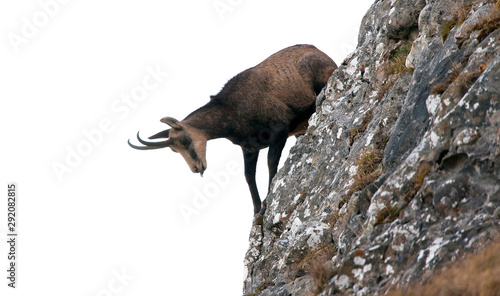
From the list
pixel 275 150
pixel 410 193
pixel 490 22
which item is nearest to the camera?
pixel 410 193

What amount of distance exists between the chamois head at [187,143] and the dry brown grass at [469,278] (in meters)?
8.45

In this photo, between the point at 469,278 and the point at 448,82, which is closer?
the point at 469,278

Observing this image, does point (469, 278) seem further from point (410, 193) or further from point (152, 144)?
point (152, 144)

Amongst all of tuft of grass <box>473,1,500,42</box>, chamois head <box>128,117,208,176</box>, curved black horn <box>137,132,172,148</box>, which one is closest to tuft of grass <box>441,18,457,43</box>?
tuft of grass <box>473,1,500,42</box>

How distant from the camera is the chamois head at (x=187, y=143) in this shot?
12.2m

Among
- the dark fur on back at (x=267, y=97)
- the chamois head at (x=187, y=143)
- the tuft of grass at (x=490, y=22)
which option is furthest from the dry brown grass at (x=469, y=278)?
the chamois head at (x=187, y=143)

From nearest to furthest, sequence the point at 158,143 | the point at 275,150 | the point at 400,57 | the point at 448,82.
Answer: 1. the point at 448,82
2. the point at 400,57
3. the point at 275,150
4. the point at 158,143

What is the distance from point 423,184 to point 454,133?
1.55 feet

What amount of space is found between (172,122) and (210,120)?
0.76 meters

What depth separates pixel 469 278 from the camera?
3561 millimetres

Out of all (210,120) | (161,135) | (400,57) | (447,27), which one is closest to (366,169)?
(447,27)

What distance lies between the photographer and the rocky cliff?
4500 mm

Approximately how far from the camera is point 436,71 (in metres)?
5.94

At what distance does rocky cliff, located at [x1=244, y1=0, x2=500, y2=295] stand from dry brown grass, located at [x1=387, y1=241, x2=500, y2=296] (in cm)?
18
